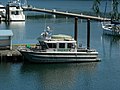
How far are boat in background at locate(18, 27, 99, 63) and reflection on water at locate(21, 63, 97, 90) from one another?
0.63 m

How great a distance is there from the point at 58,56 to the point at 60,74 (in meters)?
3.35

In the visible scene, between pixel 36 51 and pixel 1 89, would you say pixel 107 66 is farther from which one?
pixel 1 89

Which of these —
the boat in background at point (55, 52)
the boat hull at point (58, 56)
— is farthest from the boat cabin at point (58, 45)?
the boat hull at point (58, 56)

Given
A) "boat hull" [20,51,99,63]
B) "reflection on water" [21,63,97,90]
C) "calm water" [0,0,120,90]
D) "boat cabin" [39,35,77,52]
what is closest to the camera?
"calm water" [0,0,120,90]

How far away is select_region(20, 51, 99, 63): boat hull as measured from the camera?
42.8 m

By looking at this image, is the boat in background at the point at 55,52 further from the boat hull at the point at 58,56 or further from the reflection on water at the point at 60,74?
the reflection on water at the point at 60,74

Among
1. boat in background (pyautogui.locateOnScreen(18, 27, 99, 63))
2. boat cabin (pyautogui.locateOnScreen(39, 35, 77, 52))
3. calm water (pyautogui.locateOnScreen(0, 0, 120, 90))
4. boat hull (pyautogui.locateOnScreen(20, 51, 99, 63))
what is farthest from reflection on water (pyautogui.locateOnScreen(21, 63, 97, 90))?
boat cabin (pyautogui.locateOnScreen(39, 35, 77, 52))

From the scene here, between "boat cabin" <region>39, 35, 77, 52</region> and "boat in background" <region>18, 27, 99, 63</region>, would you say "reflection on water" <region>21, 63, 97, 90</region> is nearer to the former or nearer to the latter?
"boat in background" <region>18, 27, 99, 63</region>

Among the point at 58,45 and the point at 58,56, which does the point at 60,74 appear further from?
the point at 58,45

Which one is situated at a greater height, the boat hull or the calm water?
the boat hull

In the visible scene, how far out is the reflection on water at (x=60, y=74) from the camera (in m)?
35.9

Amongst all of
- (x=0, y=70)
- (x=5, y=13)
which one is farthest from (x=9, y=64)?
(x=5, y=13)

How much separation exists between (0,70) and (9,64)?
198 centimetres

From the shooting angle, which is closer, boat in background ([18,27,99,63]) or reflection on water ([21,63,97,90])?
reflection on water ([21,63,97,90])
